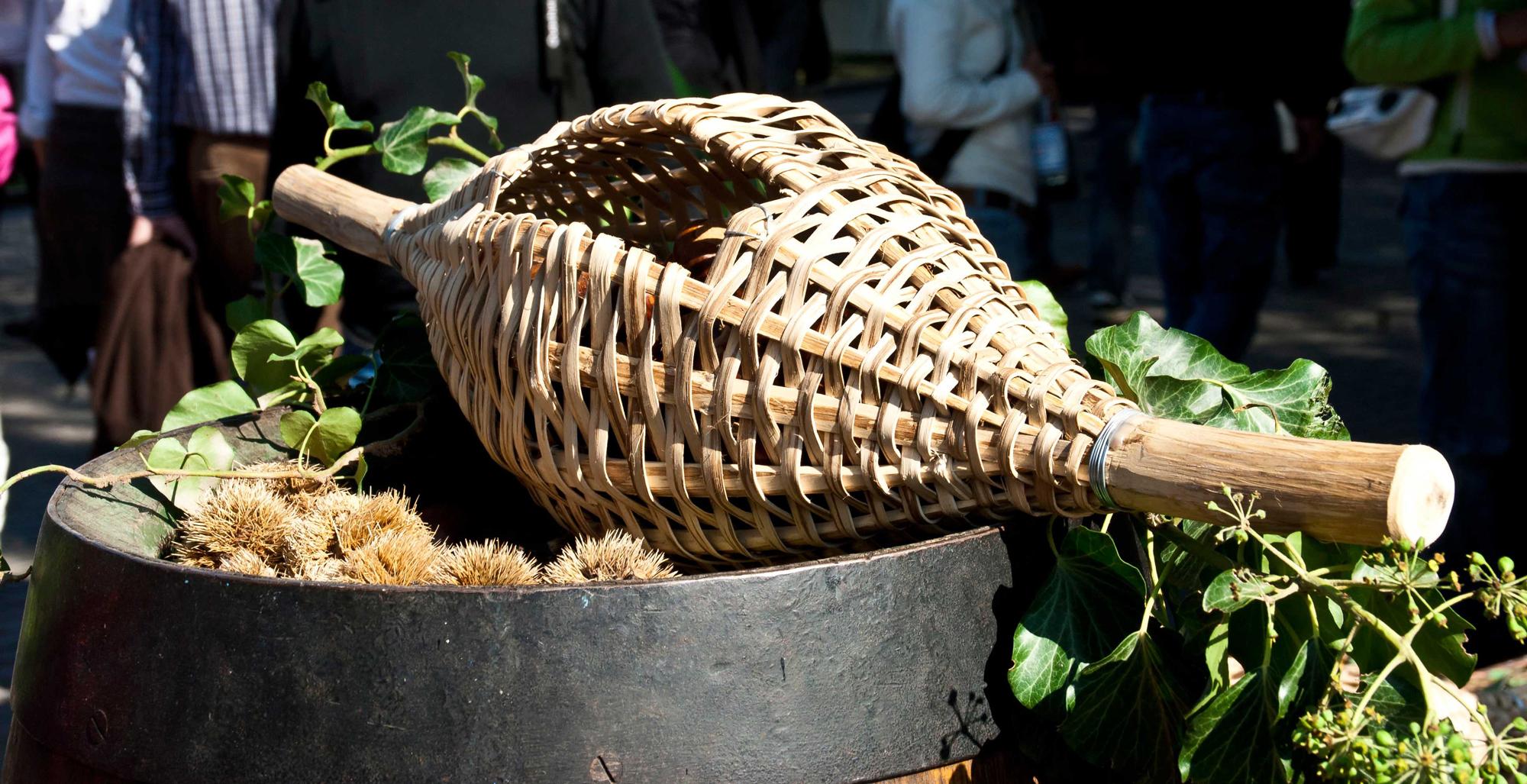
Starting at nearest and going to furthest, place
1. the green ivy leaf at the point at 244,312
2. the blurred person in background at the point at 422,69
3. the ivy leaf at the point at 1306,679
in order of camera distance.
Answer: the ivy leaf at the point at 1306,679 < the green ivy leaf at the point at 244,312 < the blurred person in background at the point at 422,69

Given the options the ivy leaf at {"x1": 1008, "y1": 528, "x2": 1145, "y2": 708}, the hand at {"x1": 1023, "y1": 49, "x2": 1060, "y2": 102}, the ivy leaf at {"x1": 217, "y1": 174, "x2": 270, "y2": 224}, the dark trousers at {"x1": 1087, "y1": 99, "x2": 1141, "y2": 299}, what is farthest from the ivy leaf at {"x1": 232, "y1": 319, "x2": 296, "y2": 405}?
the dark trousers at {"x1": 1087, "y1": 99, "x2": 1141, "y2": 299}

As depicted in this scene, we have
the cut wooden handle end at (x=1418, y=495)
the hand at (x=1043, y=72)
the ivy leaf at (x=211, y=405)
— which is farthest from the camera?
the hand at (x=1043, y=72)

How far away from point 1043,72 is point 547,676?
494 centimetres

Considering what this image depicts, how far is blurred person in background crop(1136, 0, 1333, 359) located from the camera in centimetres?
415

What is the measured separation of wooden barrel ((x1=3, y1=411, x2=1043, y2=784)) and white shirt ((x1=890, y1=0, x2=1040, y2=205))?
12.8 ft

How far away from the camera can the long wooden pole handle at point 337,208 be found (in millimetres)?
1611

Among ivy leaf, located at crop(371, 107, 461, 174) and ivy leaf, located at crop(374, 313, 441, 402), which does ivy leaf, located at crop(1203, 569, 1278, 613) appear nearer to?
ivy leaf, located at crop(374, 313, 441, 402)

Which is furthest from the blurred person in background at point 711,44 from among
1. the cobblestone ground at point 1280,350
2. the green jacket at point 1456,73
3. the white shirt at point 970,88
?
the cobblestone ground at point 1280,350

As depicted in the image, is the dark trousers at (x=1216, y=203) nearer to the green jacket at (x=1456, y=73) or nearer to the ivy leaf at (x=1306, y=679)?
the green jacket at (x=1456, y=73)

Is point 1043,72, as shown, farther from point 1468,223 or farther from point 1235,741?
point 1235,741

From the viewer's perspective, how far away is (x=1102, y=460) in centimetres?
99

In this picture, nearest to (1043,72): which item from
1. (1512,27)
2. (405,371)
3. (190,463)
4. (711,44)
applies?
(711,44)

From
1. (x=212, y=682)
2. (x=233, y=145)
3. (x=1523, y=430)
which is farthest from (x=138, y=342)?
(x=1523, y=430)

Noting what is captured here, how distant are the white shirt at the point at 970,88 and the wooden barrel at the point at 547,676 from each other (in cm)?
390
